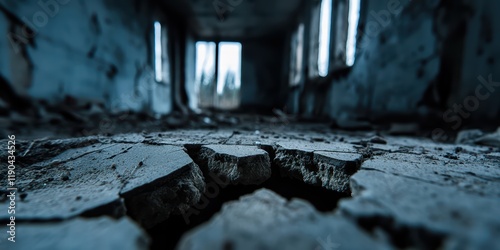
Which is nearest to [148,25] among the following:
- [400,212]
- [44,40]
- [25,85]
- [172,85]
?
[172,85]

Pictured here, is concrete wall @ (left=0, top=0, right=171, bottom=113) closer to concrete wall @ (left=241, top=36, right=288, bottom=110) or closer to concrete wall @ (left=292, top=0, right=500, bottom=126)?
concrete wall @ (left=292, top=0, right=500, bottom=126)

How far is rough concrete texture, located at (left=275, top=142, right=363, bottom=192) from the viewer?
2.99 ft

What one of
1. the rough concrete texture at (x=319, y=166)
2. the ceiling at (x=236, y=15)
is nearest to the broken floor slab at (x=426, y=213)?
the rough concrete texture at (x=319, y=166)

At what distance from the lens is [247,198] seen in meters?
0.61

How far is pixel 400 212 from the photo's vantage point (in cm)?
48

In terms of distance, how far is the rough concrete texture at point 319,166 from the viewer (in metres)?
0.91

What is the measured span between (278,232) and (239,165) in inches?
21.2

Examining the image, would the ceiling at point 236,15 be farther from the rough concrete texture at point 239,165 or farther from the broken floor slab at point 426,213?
the broken floor slab at point 426,213

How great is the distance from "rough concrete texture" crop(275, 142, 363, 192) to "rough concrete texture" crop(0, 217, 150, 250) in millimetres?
761
